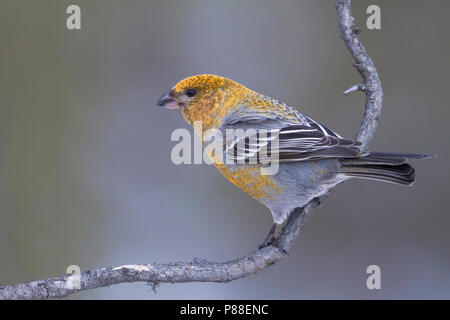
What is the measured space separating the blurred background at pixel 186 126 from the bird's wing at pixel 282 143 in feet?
7.50

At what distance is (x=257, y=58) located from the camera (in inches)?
291

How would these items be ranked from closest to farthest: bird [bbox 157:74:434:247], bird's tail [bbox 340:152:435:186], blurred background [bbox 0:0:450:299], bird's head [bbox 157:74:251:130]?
bird's tail [bbox 340:152:435:186] < bird [bbox 157:74:434:247] < bird's head [bbox 157:74:251:130] < blurred background [bbox 0:0:450:299]

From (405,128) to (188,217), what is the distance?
10.3 ft

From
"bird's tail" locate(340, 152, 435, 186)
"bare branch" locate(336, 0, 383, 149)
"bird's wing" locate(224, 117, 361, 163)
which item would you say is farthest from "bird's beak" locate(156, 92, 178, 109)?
"bird's tail" locate(340, 152, 435, 186)

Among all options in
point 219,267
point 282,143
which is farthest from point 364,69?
point 219,267

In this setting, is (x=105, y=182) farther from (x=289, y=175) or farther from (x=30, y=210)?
(x=289, y=175)

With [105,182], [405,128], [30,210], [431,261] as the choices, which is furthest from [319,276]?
[30,210]

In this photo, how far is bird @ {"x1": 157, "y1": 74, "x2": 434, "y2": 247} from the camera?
380cm

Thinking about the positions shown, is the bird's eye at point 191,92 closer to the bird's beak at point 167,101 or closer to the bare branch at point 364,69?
the bird's beak at point 167,101

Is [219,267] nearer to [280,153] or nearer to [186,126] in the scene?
[280,153]

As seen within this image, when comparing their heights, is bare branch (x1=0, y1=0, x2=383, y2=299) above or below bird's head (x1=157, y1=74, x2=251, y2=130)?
below

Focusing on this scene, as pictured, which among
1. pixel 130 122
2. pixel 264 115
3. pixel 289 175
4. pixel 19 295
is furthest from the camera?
pixel 130 122

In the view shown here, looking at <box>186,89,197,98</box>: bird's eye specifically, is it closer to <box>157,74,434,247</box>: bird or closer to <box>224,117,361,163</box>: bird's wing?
<box>157,74,434,247</box>: bird

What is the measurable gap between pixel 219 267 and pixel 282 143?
1109 millimetres
